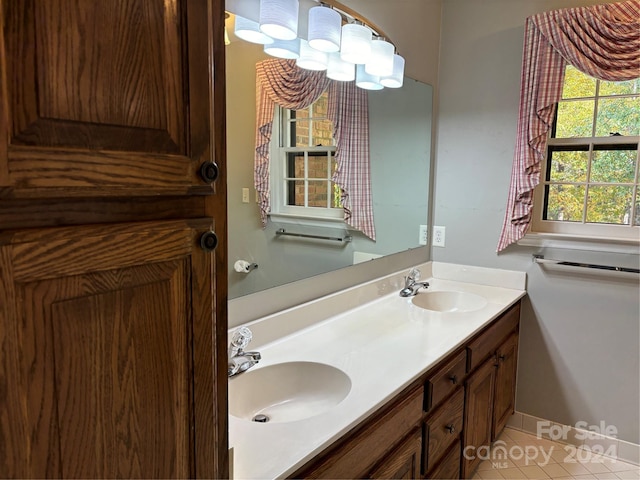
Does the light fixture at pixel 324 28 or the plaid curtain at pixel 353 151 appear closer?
the light fixture at pixel 324 28

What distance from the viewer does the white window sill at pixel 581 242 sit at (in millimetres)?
2129

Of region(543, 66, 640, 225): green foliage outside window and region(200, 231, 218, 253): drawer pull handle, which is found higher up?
region(543, 66, 640, 225): green foliage outside window

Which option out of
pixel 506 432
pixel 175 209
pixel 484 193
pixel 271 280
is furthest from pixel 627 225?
pixel 175 209

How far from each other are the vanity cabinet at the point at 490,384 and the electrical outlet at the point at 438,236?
57 centimetres

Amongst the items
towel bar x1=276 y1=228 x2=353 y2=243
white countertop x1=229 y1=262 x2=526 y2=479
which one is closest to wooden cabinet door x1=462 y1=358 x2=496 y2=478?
white countertop x1=229 y1=262 x2=526 y2=479

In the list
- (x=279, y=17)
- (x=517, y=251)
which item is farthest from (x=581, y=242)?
(x=279, y=17)

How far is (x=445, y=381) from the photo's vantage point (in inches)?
61.3

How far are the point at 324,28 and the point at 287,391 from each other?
1.28 meters

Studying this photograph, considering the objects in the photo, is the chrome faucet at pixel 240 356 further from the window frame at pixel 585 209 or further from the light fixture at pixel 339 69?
the window frame at pixel 585 209

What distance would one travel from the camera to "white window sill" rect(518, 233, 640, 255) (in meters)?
2.13

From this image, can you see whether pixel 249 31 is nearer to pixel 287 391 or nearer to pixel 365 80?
pixel 365 80

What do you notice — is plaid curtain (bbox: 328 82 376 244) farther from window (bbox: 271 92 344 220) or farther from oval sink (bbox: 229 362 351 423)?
A: oval sink (bbox: 229 362 351 423)

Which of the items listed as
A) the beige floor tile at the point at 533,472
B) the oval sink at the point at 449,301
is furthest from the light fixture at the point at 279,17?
the beige floor tile at the point at 533,472

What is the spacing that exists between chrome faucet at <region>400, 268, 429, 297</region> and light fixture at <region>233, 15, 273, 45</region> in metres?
1.38
